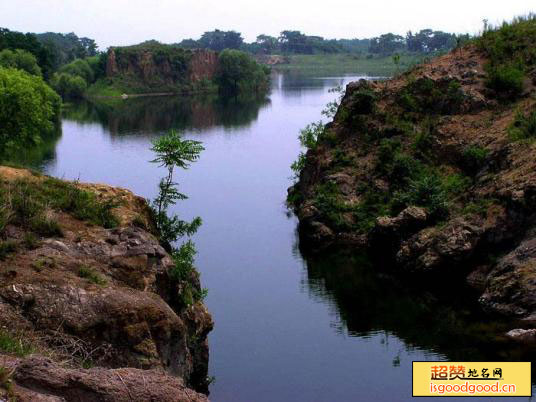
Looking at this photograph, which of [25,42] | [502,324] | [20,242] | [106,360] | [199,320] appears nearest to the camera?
[106,360]

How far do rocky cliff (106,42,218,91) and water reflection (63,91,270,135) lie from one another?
13.9 m

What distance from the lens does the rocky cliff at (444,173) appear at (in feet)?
131

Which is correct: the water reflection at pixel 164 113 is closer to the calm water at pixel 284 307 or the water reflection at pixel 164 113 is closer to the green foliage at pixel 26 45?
the green foliage at pixel 26 45

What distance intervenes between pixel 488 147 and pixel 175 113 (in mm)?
88013

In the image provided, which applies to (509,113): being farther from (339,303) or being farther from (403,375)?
(403,375)

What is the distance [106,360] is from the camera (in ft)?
62.3

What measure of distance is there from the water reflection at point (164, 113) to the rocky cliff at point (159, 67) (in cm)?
1393

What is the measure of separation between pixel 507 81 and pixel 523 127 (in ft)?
23.0

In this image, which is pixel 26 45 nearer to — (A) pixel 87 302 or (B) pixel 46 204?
(B) pixel 46 204

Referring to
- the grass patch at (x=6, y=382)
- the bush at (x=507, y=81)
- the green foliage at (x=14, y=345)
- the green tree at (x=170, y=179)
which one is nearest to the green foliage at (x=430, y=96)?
the bush at (x=507, y=81)

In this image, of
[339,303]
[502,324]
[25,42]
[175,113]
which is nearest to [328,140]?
[339,303]

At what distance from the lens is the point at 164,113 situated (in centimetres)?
12912

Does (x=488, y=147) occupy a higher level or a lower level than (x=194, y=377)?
higher

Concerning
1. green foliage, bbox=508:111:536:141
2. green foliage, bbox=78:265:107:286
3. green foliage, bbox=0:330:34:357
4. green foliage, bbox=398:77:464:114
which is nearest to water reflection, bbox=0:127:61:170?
green foliage, bbox=398:77:464:114
